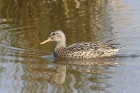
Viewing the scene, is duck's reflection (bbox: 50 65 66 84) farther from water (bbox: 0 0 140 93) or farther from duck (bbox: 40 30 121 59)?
duck (bbox: 40 30 121 59)

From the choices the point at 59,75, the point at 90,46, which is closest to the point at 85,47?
the point at 90,46

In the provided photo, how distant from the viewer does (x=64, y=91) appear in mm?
8344

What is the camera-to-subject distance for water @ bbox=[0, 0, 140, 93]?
884cm

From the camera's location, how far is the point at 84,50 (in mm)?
11352

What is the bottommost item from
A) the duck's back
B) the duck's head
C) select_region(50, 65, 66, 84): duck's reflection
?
select_region(50, 65, 66, 84): duck's reflection

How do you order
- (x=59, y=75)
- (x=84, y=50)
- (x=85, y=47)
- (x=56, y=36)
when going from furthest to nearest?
(x=56, y=36) → (x=85, y=47) → (x=84, y=50) → (x=59, y=75)

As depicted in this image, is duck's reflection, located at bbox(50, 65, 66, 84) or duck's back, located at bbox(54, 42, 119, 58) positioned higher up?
duck's back, located at bbox(54, 42, 119, 58)

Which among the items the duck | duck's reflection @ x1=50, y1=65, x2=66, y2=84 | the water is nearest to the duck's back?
the duck

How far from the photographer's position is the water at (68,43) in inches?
348

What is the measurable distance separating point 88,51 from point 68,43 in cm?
134

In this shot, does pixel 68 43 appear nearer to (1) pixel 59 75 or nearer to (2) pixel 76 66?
(2) pixel 76 66

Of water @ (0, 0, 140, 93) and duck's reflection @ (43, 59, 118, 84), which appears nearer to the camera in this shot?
water @ (0, 0, 140, 93)

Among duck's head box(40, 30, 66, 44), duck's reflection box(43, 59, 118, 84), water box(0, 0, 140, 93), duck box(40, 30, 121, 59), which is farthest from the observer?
duck's head box(40, 30, 66, 44)

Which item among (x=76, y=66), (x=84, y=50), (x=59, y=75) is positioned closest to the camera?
(x=59, y=75)
